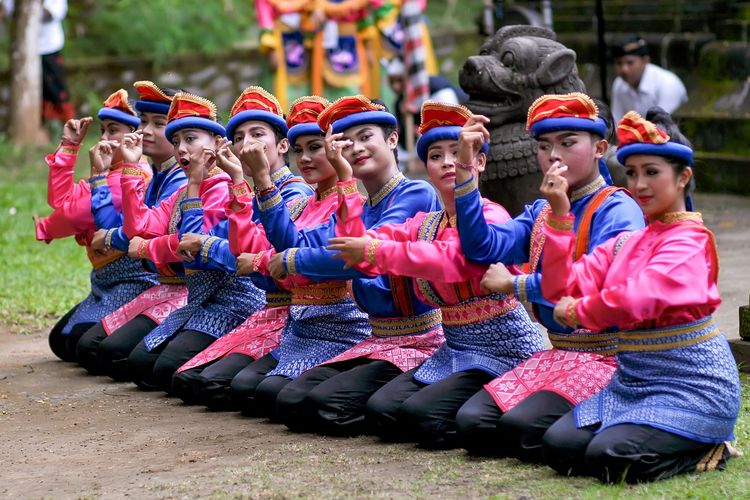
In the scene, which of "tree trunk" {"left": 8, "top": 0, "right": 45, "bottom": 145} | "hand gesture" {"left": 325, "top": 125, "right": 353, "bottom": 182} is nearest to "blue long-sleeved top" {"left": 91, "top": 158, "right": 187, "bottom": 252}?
"hand gesture" {"left": 325, "top": 125, "right": 353, "bottom": 182}

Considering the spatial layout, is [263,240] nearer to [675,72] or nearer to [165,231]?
[165,231]

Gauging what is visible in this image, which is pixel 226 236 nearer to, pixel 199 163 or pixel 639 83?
pixel 199 163

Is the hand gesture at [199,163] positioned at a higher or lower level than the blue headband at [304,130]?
lower

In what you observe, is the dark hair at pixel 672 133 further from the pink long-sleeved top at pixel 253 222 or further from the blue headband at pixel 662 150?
the pink long-sleeved top at pixel 253 222

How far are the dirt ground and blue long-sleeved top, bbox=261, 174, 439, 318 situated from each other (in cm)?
57

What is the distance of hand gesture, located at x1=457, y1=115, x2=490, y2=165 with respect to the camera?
15.7 feet

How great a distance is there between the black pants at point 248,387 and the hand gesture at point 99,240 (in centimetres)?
136

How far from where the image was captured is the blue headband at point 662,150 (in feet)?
14.4

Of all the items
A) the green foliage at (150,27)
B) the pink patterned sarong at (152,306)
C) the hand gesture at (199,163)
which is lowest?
the pink patterned sarong at (152,306)

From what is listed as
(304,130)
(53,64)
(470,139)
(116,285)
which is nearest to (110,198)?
(116,285)

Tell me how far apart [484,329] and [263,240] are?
125 centimetres

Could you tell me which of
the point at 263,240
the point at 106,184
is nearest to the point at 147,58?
the point at 106,184

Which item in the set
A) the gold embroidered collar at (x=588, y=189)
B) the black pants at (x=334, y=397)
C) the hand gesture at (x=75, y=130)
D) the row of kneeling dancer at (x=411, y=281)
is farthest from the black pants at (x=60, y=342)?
the gold embroidered collar at (x=588, y=189)

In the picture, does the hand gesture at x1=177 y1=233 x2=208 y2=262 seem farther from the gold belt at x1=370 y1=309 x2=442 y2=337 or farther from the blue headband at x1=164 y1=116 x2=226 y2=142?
the gold belt at x1=370 y1=309 x2=442 y2=337
